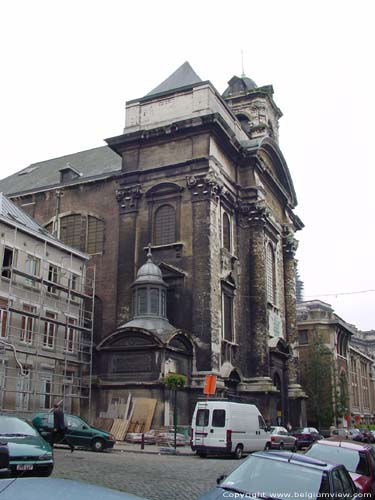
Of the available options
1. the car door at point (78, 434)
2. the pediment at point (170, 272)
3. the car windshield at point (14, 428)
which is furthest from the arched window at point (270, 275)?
the car windshield at point (14, 428)

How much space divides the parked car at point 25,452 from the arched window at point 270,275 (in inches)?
992

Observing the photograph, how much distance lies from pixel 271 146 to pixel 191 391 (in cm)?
1719

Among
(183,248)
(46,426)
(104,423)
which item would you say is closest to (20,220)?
(183,248)

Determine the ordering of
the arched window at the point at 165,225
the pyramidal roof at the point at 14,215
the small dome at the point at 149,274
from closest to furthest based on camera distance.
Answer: the pyramidal roof at the point at 14,215 < the small dome at the point at 149,274 < the arched window at the point at 165,225

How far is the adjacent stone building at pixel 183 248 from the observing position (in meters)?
27.0

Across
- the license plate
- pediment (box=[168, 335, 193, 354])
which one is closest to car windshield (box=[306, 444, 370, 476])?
the license plate

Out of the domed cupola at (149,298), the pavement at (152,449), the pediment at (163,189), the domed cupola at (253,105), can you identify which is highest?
the domed cupola at (253,105)

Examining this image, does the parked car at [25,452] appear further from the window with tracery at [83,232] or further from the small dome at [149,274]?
the window with tracery at [83,232]

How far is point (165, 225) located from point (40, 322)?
858 centimetres

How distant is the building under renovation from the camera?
24.3 meters

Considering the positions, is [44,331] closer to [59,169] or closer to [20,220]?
[20,220]

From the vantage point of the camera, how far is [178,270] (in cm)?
2931

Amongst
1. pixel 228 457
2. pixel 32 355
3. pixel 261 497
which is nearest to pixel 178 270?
pixel 32 355

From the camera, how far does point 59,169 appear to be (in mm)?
39469
